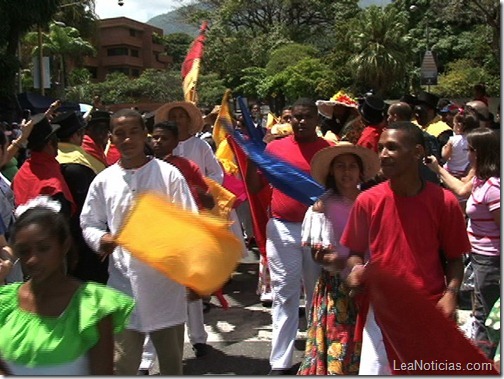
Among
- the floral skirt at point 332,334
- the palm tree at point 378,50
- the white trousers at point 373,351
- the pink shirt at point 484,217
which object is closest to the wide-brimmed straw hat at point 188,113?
the floral skirt at point 332,334

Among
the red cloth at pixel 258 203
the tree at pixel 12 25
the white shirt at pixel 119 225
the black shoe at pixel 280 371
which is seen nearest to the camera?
the white shirt at pixel 119 225

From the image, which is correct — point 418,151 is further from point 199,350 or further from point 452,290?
point 199,350

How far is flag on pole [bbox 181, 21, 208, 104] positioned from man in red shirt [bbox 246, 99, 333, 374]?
2466mm

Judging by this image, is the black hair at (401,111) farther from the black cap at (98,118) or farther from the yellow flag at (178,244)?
the yellow flag at (178,244)

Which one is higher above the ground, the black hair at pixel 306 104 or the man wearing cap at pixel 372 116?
the black hair at pixel 306 104

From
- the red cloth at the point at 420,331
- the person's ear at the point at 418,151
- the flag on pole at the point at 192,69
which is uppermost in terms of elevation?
the flag on pole at the point at 192,69

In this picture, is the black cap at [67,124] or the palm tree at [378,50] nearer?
the black cap at [67,124]

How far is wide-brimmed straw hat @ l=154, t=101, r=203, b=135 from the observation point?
20.6 ft

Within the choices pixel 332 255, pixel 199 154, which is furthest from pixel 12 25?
pixel 332 255

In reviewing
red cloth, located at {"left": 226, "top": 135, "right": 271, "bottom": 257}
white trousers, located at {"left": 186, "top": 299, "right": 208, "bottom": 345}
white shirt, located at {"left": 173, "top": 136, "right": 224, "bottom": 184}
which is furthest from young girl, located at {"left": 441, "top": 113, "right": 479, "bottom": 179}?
white trousers, located at {"left": 186, "top": 299, "right": 208, "bottom": 345}

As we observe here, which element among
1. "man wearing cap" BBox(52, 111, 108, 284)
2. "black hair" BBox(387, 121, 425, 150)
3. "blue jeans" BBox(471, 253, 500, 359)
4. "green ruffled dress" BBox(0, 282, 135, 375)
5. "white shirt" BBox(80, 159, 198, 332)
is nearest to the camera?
"green ruffled dress" BBox(0, 282, 135, 375)

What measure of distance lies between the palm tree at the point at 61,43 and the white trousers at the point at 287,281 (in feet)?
121

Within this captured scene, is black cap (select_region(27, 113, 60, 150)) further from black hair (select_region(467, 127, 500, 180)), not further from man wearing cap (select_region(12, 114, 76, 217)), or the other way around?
black hair (select_region(467, 127, 500, 180))

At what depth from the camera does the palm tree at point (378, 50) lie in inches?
1630
